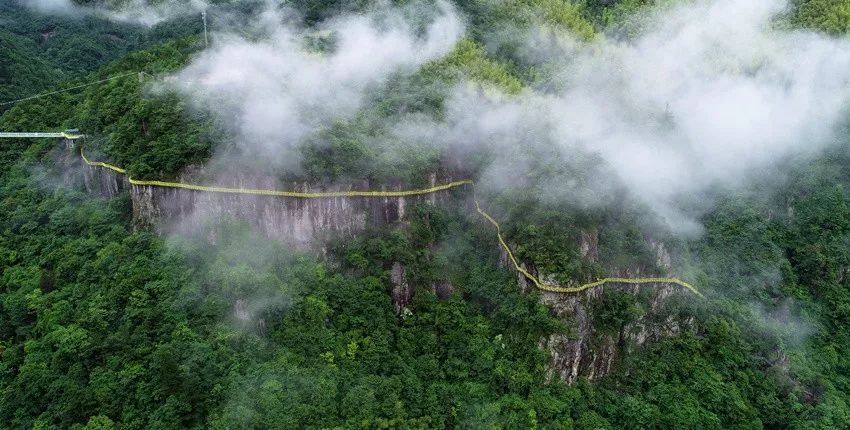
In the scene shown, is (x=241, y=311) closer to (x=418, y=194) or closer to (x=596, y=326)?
(x=418, y=194)

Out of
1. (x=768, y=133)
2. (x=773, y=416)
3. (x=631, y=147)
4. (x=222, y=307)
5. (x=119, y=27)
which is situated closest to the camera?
(x=222, y=307)

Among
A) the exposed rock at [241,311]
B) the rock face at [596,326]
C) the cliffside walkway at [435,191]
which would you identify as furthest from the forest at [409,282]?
the cliffside walkway at [435,191]

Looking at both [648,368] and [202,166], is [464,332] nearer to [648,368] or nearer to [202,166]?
[648,368]

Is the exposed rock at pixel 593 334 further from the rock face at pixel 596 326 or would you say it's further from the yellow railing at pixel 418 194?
the yellow railing at pixel 418 194

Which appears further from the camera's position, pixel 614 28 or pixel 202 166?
pixel 614 28

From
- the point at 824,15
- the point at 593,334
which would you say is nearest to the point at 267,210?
the point at 593,334

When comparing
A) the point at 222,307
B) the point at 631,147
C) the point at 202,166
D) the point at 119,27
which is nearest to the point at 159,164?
the point at 202,166

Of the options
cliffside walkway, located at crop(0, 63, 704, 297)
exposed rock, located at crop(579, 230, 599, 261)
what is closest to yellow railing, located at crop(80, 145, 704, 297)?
cliffside walkway, located at crop(0, 63, 704, 297)
